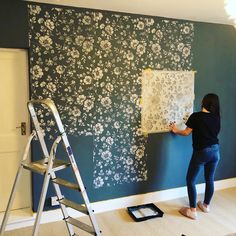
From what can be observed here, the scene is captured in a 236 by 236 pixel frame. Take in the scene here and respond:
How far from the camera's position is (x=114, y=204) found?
11.0ft

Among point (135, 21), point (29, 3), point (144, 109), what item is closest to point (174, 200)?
point (144, 109)

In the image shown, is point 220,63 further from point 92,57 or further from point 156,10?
point 92,57

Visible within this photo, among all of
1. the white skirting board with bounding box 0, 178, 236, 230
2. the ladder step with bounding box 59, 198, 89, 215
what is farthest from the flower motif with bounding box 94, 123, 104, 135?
the ladder step with bounding box 59, 198, 89, 215

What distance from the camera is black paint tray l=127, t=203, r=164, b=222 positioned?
311 cm

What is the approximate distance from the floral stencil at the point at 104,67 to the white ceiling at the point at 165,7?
0.37 feet

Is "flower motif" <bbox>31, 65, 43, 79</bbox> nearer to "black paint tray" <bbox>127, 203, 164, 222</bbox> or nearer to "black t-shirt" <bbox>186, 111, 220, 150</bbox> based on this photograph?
"black t-shirt" <bbox>186, 111, 220, 150</bbox>

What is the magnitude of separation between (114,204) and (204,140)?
1.33 metres

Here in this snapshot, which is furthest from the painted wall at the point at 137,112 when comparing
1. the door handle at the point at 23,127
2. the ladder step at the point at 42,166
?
the ladder step at the point at 42,166

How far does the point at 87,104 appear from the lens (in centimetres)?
307

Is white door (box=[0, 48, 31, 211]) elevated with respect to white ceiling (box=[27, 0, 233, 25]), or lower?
lower

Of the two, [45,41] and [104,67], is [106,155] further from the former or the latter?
[45,41]

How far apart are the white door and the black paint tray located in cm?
124

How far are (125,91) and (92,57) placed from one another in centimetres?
55

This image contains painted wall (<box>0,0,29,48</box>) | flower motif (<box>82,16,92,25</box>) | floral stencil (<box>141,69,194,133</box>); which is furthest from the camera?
floral stencil (<box>141,69,194,133</box>)
